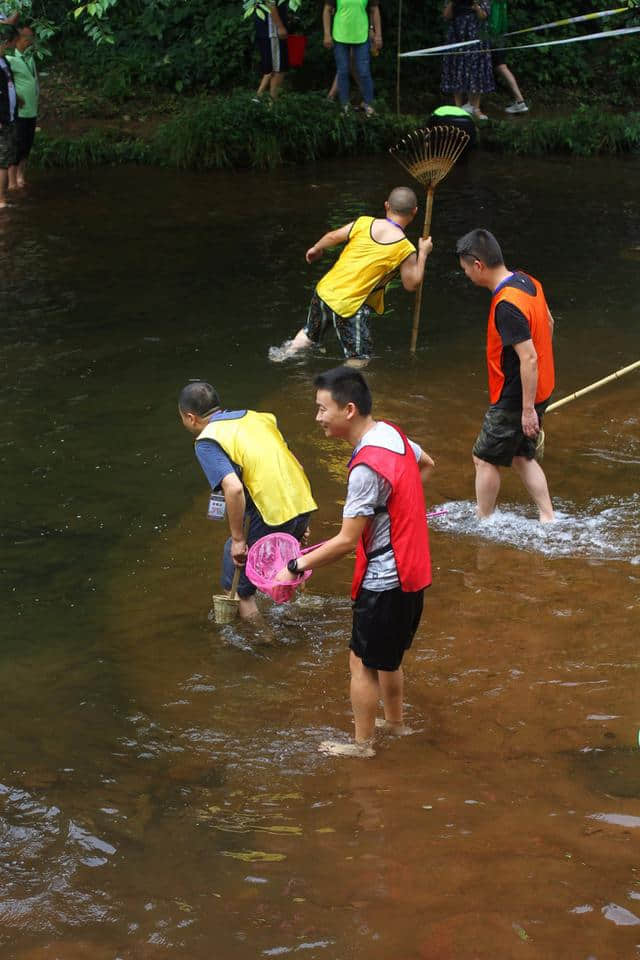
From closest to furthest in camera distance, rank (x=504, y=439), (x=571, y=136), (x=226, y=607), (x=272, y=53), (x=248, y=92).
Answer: (x=226, y=607) → (x=504, y=439) → (x=272, y=53) → (x=571, y=136) → (x=248, y=92)

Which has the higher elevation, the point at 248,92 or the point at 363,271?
the point at 248,92

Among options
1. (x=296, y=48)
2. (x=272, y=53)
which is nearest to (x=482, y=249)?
(x=272, y=53)

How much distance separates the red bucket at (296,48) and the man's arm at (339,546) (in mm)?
14442

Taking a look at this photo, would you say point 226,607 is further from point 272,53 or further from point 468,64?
point 468,64

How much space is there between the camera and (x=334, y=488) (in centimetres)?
789

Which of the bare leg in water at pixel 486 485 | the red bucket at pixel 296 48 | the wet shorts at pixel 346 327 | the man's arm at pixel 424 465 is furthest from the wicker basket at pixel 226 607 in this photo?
the red bucket at pixel 296 48

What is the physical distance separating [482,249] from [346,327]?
112 inches

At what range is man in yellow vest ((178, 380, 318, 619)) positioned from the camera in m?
5.63

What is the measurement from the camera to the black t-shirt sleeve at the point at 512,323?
643 centimetres

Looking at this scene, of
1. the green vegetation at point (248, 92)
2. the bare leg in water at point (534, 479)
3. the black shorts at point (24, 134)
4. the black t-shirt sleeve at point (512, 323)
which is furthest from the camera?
the green vegetation at point (248, 92)

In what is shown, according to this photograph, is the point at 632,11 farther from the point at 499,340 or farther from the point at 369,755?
the point at 369,755

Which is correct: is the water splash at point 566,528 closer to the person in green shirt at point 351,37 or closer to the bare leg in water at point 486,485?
the bare leg in water at point 486,485

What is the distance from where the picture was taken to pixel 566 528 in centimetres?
712

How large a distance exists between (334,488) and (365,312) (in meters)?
1.86
